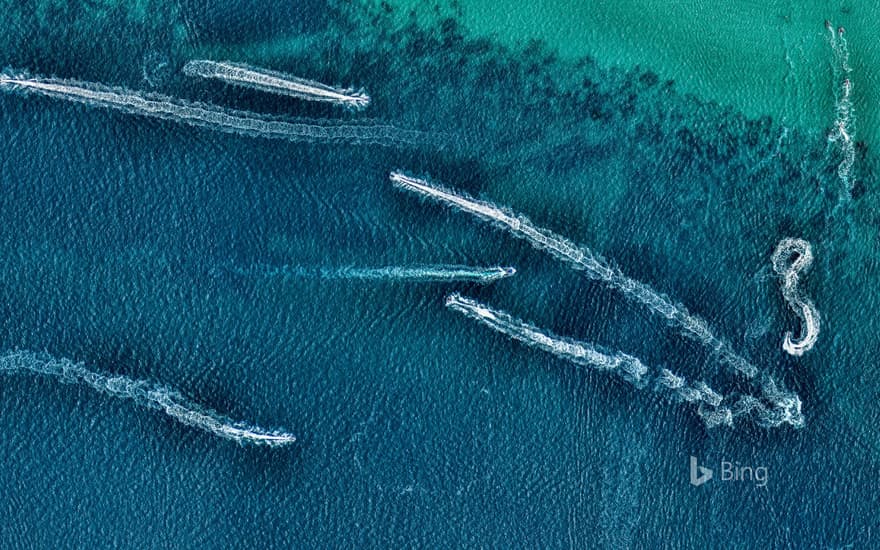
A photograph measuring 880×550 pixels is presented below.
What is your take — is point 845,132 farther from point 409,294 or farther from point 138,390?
point 138,390

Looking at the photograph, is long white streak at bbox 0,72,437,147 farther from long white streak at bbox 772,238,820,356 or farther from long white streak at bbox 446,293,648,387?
long white streak at bbox 772,238,820,356

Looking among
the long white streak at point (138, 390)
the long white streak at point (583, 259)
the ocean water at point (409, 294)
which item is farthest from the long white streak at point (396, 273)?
the long white streak at point (138, 390)

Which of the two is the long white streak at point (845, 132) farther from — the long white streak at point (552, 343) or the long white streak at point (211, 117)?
the long white streak at point (211, 117)

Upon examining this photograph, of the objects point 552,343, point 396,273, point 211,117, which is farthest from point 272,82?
point 552,343

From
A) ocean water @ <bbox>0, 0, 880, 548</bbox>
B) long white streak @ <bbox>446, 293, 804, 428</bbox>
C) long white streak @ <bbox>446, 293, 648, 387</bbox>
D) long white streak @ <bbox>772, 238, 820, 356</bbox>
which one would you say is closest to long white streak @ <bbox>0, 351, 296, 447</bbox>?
ocean water @ <bbox>0, 0, 880, 548</bbox>

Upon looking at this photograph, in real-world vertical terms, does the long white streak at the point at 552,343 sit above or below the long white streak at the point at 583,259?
below
